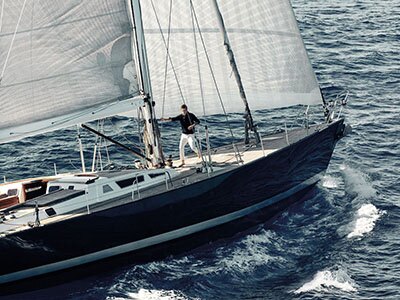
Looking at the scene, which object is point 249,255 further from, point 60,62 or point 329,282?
point 60,62

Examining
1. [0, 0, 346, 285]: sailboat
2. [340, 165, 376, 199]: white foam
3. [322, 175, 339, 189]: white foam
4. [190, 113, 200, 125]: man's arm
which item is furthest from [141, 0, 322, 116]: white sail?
[340, 165, 376, 199]: white foam

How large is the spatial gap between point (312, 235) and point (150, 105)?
6769mm

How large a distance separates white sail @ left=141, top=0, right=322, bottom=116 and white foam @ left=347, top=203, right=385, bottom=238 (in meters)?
4.37

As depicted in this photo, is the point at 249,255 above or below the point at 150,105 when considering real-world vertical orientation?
below

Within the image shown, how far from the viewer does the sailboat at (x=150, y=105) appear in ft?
92.4

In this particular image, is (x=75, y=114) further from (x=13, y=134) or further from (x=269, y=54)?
(x=269, y=54)

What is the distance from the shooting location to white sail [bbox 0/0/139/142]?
27.8 metres

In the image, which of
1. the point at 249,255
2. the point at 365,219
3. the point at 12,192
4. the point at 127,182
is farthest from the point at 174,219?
the point at 365,219

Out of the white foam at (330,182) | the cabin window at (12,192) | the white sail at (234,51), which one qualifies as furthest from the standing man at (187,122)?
the white foam at (330,182)

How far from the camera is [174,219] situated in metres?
30.1

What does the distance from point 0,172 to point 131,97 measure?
10389 mm

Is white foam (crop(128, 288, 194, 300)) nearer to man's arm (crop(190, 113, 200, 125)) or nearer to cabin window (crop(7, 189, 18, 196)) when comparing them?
cabin window (crop(7, 189, 18, 196))

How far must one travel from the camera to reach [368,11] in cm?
5741

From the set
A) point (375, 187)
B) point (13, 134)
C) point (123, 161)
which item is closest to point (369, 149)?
point (375, 187)
